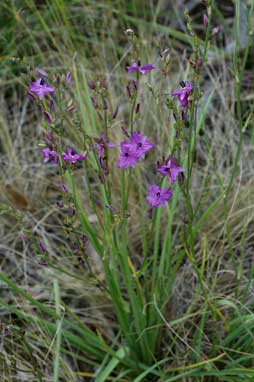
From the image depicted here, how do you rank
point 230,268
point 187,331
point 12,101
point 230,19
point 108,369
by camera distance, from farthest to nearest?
point 230,19
point 12,101
point 230,268
point 187,331
point 108,369

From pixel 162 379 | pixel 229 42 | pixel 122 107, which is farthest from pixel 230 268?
pixel 229 42

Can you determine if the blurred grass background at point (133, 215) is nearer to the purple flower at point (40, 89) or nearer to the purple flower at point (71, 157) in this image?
the purple flower at point (40, 89)

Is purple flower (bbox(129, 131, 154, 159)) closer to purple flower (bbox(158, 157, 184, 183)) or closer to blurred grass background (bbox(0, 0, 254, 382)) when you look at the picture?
purple flower (bbox(158, 157, 184, 183))

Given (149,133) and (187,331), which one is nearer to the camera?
(187,331)

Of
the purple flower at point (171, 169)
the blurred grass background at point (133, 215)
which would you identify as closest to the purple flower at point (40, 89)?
the blurred grass background at point (133, 215)

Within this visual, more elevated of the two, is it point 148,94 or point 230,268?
point 148,94

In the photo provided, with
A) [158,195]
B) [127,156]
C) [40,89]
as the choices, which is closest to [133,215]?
[158,195]

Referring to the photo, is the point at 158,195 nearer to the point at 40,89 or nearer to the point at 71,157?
the point at 71,157

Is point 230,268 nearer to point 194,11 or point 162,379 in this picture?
point 162,379
